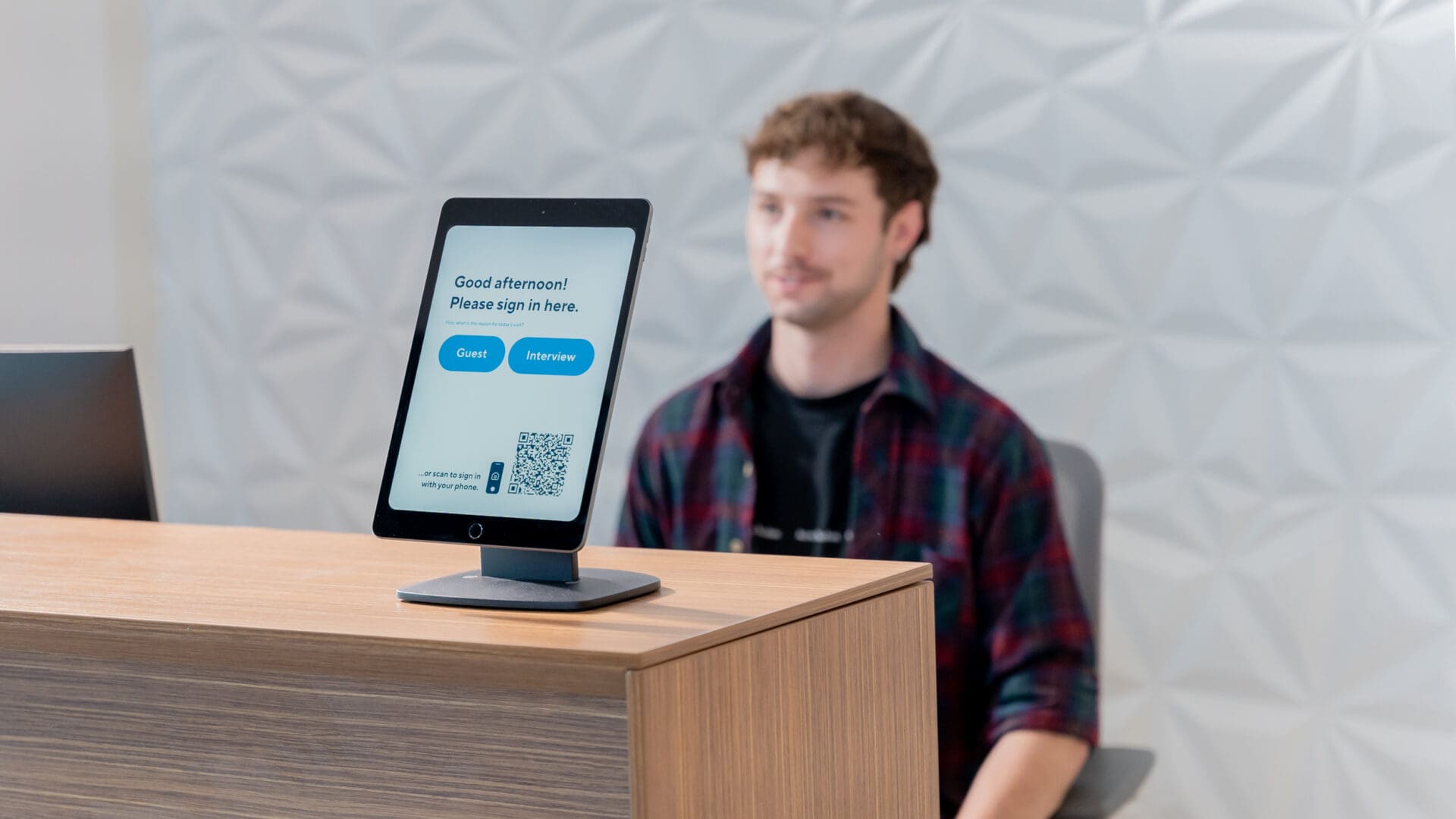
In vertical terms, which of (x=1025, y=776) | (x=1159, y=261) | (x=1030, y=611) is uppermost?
(x=1159, y=261)

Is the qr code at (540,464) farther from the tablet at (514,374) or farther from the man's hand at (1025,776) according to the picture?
the man's hand at (1025,776)

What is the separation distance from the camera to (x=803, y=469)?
2506mm

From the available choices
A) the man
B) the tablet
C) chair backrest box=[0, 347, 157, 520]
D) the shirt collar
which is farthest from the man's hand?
the tablet

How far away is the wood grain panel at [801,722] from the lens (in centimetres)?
76

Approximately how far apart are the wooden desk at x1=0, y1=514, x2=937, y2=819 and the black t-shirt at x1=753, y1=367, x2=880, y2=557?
4.62 feet

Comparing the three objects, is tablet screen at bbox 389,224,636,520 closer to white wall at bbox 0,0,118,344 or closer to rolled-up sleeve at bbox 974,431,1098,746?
rolled-up sleeve at bbox 974,431,1098,746

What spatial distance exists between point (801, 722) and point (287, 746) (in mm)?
316

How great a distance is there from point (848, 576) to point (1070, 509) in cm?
146

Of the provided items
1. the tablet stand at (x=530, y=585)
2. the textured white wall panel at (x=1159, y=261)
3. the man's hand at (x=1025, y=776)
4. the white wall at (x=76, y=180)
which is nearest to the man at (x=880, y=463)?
the man's hand at (x=1025, y=776)

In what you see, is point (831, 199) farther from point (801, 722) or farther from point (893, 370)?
point (801, 722)

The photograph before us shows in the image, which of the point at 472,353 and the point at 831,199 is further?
the point at 831,199

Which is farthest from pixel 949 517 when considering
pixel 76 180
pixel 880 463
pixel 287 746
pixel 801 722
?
pixel 76 180

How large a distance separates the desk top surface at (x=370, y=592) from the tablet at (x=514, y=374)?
Result: 6 centimetres

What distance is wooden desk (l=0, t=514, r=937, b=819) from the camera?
77 centimetres
